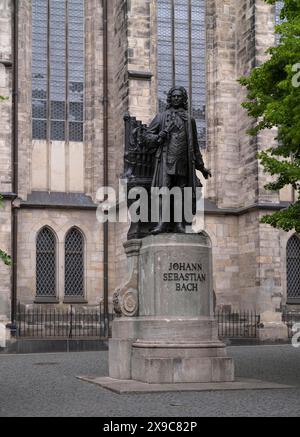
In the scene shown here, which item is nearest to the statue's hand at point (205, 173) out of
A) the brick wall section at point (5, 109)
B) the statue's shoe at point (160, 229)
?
the statue's shoe at point (160, 229)

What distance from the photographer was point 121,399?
1019cm

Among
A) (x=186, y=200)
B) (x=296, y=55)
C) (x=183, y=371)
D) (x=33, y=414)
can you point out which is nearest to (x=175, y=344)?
(x=183, y=371)

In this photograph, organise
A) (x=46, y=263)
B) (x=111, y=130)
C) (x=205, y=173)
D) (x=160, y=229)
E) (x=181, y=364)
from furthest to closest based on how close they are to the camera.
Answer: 1. (x=111, y=130)
2. (x=46, y=263)
3. (x=205, y=173)
4. (x=160, y=229)
5. (x=181, y=364)

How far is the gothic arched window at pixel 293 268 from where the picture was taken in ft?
90.8

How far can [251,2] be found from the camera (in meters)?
26.8

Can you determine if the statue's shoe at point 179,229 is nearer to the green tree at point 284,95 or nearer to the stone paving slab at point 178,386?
the green tree at point 284,95

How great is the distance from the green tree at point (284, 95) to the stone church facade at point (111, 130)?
10.0 m

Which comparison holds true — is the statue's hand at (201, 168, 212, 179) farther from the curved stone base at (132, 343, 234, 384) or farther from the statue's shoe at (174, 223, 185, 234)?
→ the curved stone base at (132, 343, 234, 384)

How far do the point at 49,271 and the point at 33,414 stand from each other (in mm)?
18120

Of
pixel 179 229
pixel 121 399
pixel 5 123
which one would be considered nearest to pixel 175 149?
pixel 179 229

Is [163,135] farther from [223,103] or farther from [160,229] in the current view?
[223,103]

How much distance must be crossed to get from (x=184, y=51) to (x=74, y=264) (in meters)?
8.33

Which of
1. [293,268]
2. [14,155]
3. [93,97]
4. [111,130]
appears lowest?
[293,268]

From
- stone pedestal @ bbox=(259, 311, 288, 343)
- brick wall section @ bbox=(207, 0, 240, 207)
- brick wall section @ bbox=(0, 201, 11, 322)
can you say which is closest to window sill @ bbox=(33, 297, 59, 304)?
brick wall section @ bbox=(0, 201, 11, 322)
